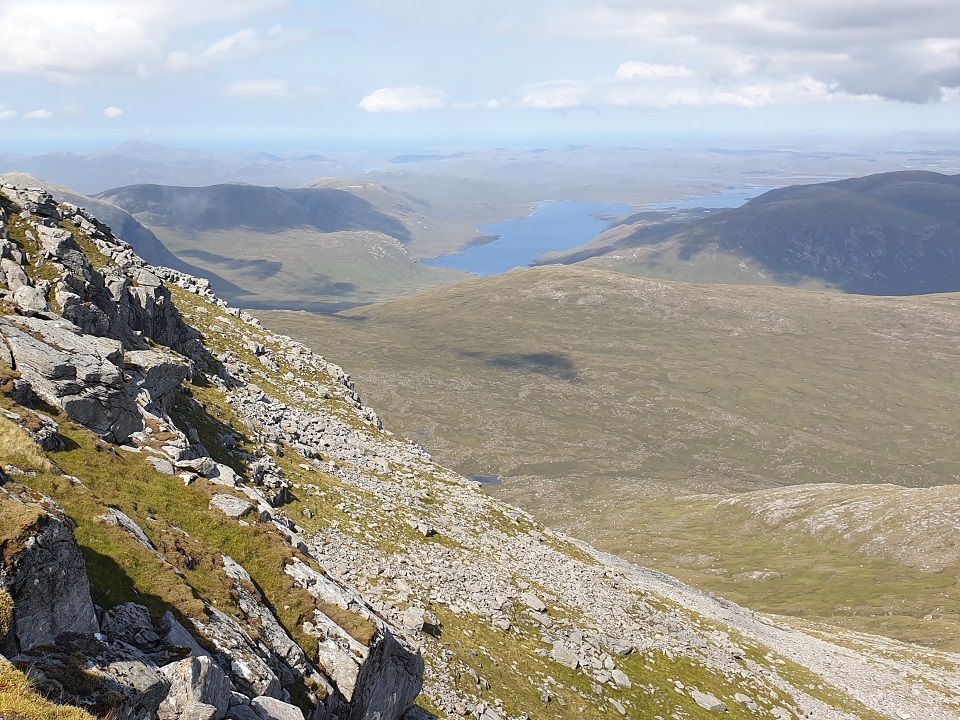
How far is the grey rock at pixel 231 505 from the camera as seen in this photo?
2905cm

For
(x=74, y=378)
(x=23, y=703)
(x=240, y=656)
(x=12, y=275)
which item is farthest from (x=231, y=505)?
(x=12, y=275)

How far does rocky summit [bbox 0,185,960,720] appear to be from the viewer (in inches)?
648

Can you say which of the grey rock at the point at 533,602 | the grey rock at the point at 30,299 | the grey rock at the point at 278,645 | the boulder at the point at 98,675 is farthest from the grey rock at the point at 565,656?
the grey rock at the point at 30,299

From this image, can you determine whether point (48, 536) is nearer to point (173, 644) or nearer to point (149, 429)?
point (173, 644)

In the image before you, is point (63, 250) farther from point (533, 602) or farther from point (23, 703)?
point (23, 703)

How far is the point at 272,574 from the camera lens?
84.1 ft

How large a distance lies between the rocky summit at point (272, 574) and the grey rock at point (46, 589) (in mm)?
49

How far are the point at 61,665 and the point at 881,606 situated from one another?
157 m

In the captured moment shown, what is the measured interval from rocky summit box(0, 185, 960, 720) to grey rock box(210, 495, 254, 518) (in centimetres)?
16

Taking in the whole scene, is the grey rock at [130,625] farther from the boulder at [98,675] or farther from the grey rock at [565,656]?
the grey rock at [565,656]

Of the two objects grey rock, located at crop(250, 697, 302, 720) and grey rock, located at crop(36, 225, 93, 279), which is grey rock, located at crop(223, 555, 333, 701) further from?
grey rock, located at crop(36, 225, 93, 279)

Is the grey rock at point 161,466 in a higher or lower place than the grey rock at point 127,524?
lower

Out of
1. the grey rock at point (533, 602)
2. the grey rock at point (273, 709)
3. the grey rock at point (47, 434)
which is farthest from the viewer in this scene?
the grey rock at point (533, 602)

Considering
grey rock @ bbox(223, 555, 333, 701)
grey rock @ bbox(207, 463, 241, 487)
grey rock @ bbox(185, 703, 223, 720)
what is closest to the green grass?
grey rock @ bbox(185, 703, 223, 720)
